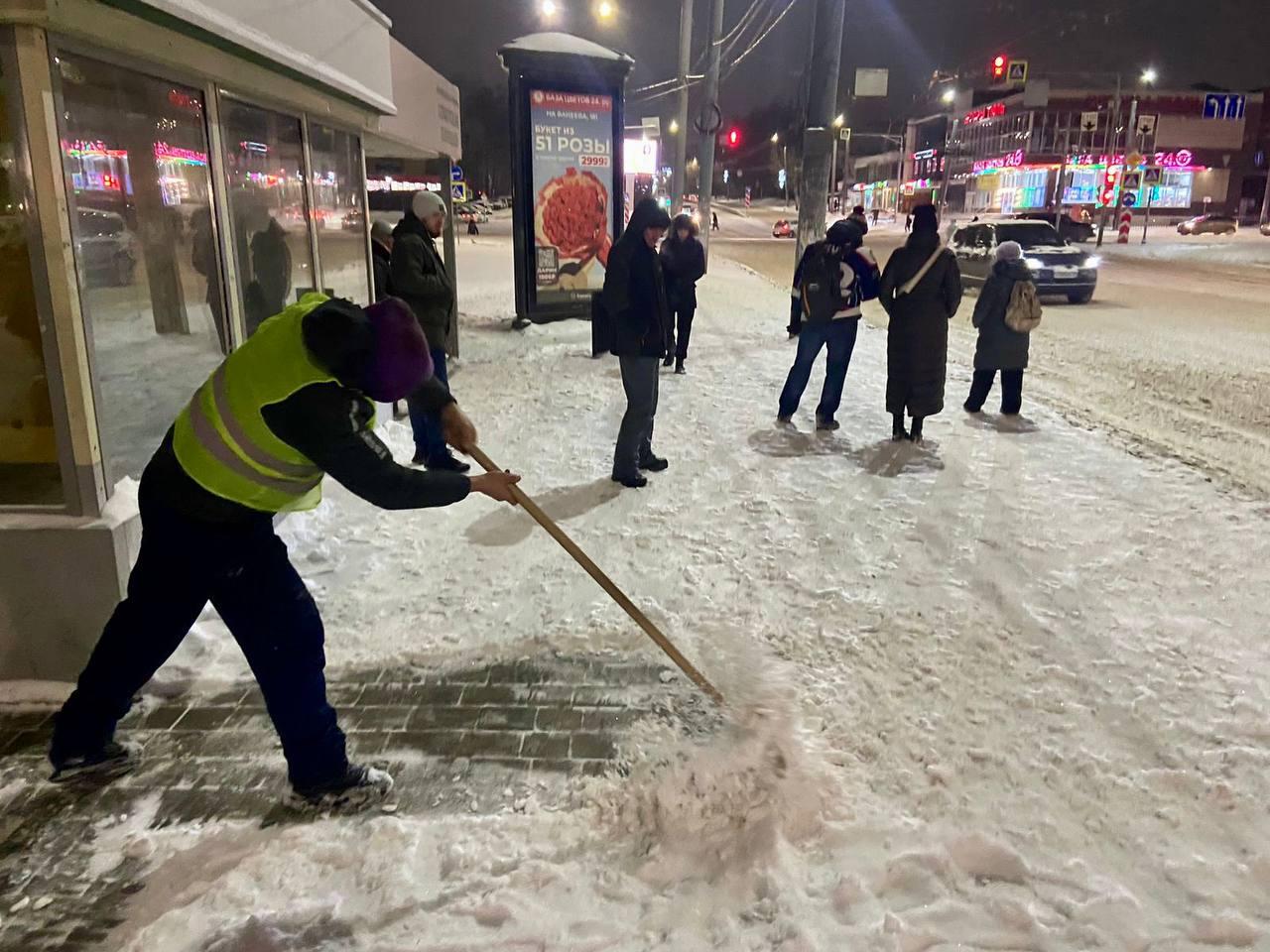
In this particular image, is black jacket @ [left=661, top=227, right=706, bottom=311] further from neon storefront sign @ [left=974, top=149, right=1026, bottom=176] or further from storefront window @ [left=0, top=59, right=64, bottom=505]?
neon storefront sign @ [left=974, top=149, right=1026, bottom=176]

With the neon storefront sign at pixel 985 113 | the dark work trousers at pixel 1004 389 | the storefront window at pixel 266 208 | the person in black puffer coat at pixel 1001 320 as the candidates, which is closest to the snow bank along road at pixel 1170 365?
the dark work trousers at pixel 1004 389

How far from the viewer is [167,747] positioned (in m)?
3.44

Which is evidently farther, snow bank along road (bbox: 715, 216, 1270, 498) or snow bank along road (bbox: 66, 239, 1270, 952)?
snow bank along road (bbox: 715, 216, 1270, 498)

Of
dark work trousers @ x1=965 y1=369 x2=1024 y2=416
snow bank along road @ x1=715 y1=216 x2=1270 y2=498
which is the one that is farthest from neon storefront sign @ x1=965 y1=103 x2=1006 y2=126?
dark work trousers @ x1=965 y1=369 x2=1024 y2=416

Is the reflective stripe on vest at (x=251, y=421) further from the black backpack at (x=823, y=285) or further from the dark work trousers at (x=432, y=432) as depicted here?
the black backpack at (x=823, y=285)

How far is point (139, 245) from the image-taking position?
5172 millimetres

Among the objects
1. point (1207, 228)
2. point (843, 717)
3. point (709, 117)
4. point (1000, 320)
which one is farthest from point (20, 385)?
point (1207, 228)

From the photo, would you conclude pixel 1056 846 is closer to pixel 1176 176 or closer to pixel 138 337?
pixel 138 337

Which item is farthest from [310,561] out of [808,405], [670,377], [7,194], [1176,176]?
[1176,176]

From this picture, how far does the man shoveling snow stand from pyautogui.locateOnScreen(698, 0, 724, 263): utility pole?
634 inches

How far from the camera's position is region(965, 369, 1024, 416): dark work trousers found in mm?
8336

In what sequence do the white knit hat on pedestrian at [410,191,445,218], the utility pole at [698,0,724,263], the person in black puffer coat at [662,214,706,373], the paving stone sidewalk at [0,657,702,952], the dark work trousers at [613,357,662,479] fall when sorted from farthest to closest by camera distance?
the utility pole at [698,0,724,263], the person in black puffer coat at [662,214,706,373], the white knit hat on pedestrian at [410,191,445,218], the dark work trousers at [613,357,662,479], the paving stone sidewalk at [0,657,702,952]

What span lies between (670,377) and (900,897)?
7861 millimetres

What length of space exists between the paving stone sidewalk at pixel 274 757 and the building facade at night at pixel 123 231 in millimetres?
713
